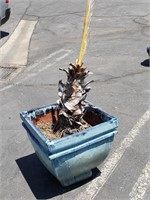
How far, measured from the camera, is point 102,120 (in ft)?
13.4

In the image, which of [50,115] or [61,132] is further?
[50,115]

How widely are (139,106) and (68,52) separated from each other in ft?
11.1

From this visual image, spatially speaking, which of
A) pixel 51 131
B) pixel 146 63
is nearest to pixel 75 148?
pixel 51 131

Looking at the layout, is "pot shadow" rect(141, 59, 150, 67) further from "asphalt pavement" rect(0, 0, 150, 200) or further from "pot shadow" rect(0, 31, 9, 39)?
"pot shadow" rect(0, 31, 9, 39)

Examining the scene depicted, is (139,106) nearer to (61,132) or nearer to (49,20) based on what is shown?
(61,132)

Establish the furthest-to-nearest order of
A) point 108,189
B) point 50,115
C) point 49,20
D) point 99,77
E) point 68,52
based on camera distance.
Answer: point 49,20, point 68,52, point 99,77, point 50,115, point 108,189

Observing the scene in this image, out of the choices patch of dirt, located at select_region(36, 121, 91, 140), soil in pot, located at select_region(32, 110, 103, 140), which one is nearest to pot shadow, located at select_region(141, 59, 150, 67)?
soil in pot, located at select_region(32, 110, 103, 140)

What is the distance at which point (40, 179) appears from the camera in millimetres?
4254

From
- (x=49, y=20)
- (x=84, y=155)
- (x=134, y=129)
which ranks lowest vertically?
(x=49, y=20)

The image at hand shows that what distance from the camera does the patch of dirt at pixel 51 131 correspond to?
12.9 ft

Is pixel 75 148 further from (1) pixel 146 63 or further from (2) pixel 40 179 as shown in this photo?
(1) pixel 146 63

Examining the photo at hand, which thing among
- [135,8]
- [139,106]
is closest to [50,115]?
[139,106]

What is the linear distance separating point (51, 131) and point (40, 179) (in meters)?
0.64

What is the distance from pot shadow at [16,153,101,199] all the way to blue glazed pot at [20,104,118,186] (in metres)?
0.13
